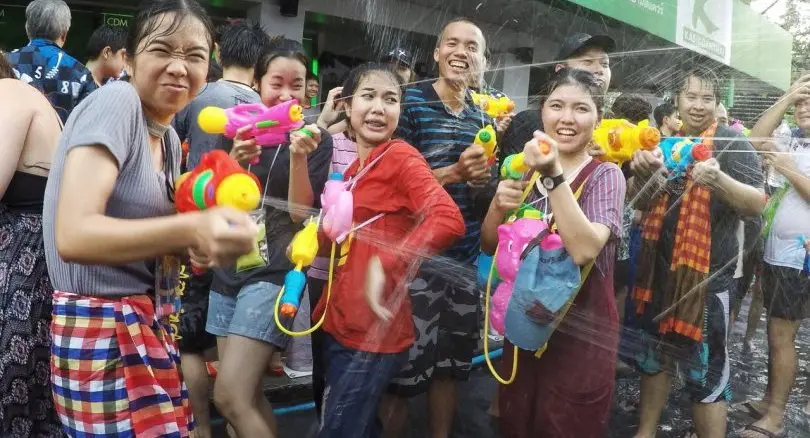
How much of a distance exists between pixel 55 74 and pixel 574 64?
1.77 meters

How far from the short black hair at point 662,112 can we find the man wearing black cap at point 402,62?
0.42 m

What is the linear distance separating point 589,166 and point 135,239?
72 cm

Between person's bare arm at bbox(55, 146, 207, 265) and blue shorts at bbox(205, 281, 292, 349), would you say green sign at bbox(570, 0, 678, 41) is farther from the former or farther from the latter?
blue shorts at bbox(205, 281, 292, 349)

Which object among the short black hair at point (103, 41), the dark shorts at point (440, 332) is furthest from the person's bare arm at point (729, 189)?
the short black hair at point (103, 41)

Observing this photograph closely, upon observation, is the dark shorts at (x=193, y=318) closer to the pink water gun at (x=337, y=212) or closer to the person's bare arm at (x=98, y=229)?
the pink water gun at (x=337, y=212)

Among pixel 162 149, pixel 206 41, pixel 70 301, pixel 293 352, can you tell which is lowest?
pixel 293 352

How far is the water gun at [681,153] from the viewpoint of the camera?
1.02 m

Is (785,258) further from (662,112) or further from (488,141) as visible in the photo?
(488,141)

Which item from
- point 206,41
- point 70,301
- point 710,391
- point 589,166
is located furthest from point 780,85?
point 70,301

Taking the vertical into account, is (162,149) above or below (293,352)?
above

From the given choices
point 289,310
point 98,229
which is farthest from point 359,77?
point 98,229

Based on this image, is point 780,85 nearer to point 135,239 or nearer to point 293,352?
point 135,239

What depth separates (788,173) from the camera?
3.37 feet

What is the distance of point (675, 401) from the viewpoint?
1.18 metres
